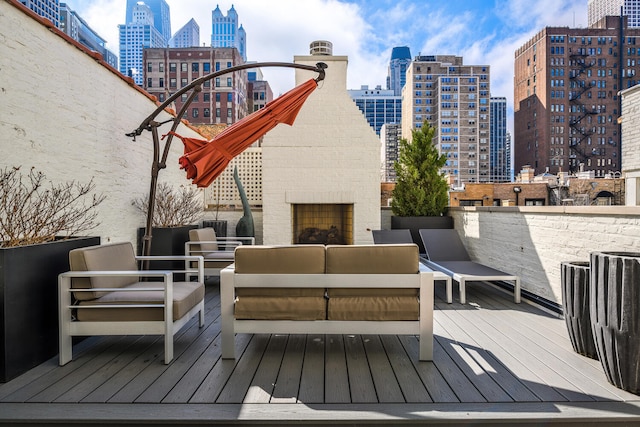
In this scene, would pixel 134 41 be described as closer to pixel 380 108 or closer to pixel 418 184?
pixel 380 108

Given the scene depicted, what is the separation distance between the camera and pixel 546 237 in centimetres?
404

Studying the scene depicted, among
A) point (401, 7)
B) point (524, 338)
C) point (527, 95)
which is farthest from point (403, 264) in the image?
point (527, 95)

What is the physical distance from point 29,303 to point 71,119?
229 cm

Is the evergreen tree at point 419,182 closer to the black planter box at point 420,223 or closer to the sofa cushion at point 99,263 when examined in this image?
the black planter box at point 420,223

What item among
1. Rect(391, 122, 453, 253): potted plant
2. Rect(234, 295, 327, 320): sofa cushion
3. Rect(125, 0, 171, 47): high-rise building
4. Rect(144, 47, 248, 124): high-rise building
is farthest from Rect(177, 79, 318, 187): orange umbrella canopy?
Rect(125, 0, 171, 47): high-rise building

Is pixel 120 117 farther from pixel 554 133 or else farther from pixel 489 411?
pixel 554 133

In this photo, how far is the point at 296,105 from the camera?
454 cm

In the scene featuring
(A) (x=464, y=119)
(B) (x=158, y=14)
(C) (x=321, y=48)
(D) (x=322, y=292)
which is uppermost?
(B) (x=158, y=14)

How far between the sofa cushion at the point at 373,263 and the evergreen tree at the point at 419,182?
4.71 m

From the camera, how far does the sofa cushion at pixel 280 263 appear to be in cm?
260

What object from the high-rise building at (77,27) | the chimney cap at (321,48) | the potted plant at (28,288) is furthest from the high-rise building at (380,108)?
the potted plant at (28,288)

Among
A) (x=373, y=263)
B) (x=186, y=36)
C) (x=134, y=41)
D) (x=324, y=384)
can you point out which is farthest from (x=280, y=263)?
(x=186, y=36)

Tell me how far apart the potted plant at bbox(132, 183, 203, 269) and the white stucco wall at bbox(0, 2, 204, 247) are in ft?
0.64

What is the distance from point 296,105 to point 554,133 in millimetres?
77711
